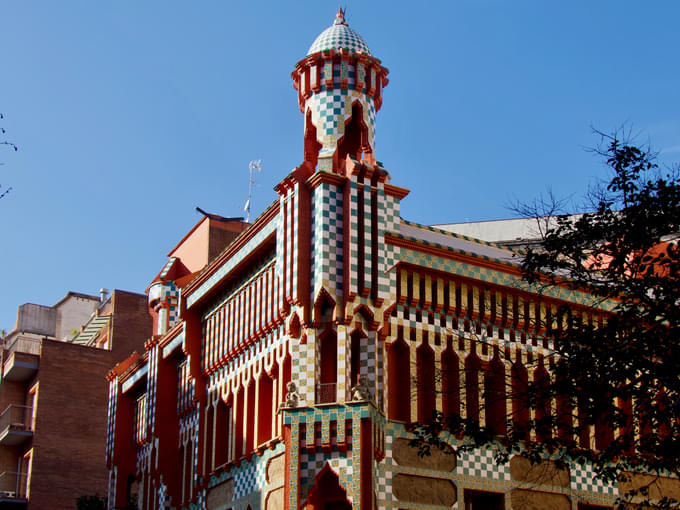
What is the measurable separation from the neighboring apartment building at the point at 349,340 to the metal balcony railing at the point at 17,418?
53.3 ft

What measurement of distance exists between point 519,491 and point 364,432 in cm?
453

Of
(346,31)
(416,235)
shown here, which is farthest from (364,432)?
(346,31)

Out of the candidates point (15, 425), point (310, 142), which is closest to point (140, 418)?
point (15, 425)

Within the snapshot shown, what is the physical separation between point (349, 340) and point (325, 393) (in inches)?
42.5

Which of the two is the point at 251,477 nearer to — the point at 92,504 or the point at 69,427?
the point at 92,504

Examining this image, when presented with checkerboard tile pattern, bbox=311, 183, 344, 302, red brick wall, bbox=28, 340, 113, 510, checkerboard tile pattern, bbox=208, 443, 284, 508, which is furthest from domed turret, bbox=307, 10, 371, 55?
red brick wall, bbox=28, 340, 113, 510

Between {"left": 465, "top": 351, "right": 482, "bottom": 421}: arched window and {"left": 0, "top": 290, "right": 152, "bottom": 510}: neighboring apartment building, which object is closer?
{"left": 465, "top": 351, "right": 482, "bottom": 421}: arched window

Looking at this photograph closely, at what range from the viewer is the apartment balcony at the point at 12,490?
39.8m

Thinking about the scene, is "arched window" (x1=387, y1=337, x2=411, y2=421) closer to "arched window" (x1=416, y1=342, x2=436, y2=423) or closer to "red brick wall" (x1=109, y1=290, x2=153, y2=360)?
"arched window" (x1=416, y1=342, x2=436, y2=423)

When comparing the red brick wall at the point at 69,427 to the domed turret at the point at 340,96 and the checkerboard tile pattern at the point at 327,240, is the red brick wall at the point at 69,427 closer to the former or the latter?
the domed turret at the point at 340,96

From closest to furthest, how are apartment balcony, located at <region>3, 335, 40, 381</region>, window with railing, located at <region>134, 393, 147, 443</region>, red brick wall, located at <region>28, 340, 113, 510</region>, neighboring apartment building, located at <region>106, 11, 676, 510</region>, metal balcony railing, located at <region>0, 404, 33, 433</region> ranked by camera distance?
neighboring apartment building, located at <region>106, 11, 676, 510</region> → window with railing, located at <region>134, 393, 147, 443</region> → red brick wall, located at <region>28, 340, 113, 510</region> → metal balcony railing, located at <region>0, 404, 33, 433</region> → apartment balcony, located at <region>3, 335, 40, 381</region>

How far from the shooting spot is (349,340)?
21.1 metres

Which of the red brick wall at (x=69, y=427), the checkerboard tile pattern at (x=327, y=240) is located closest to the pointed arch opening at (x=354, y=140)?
→ the checkerboard tile pattern at (x=327, y=240)

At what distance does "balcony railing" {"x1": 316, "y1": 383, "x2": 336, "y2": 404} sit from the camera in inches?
823
